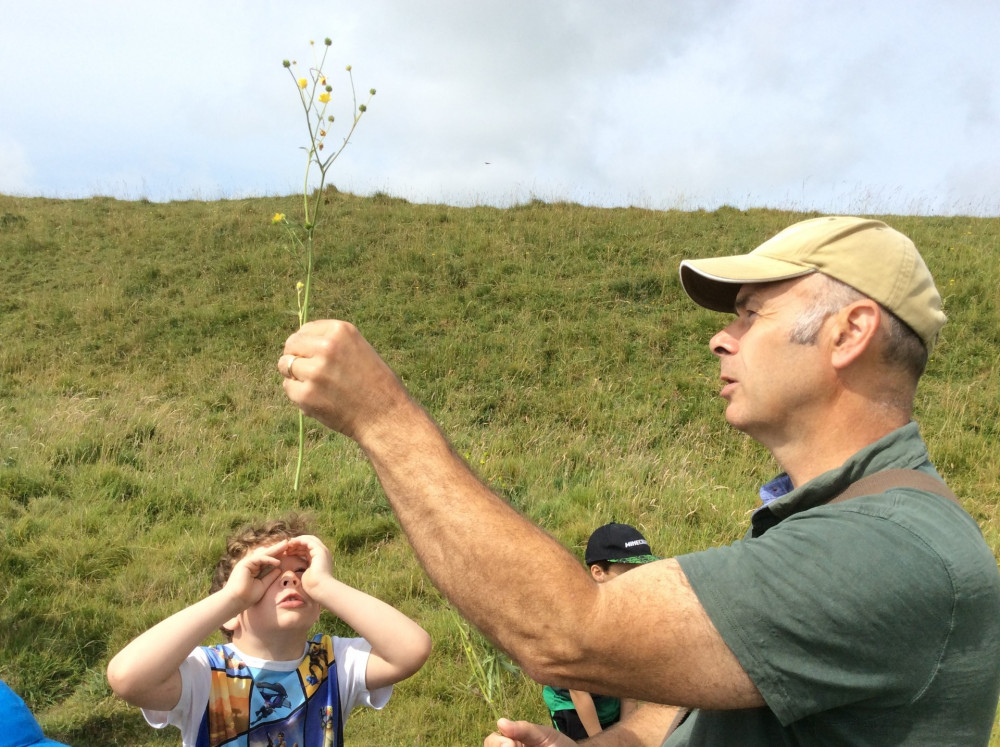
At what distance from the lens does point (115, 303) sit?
1420 cm

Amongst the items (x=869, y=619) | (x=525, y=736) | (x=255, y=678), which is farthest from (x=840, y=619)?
(x=255, y=678)

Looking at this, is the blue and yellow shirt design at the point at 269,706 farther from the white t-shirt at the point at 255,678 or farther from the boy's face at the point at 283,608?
the boy's face at the point at 283,608

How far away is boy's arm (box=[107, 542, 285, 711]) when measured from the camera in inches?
71.6

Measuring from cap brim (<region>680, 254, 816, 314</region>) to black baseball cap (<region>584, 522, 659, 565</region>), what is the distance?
6.21 feet

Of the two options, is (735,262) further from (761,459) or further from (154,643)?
(761,459)

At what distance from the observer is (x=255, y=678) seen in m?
2.12

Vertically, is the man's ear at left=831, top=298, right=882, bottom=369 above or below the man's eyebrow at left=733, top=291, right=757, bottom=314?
below

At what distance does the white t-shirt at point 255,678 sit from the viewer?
78.6 inches

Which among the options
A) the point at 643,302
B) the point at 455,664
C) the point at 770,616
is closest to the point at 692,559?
the point at 770,616

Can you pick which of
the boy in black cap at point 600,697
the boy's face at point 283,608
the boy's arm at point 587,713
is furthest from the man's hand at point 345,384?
the boy's arm at point 587,713

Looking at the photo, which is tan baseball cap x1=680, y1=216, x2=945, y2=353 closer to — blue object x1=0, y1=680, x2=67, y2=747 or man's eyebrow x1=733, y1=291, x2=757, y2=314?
man's eyebrow x1=733, y1=291, x2=757, y2=314

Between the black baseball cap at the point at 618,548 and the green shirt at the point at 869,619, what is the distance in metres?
2.29

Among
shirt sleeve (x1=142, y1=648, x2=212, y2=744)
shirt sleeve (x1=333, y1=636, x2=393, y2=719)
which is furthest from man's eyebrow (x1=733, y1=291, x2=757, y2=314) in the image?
shirt sleeve (x1=142, y1=648, x2=212, y2=744)

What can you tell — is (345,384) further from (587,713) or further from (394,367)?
(394,367)
